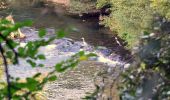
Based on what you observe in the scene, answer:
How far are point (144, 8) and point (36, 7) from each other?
8816 millimetres

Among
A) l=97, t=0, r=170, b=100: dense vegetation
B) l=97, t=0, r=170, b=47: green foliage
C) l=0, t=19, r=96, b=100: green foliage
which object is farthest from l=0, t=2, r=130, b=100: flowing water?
l=0, t=19, r=96, b=100: green foliage

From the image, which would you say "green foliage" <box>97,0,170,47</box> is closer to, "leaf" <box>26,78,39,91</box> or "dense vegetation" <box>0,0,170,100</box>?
"dense vegetation" <box>0,0,170,100</box>

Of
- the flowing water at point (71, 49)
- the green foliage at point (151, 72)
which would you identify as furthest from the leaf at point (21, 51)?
the flowing water at point (71, 49)

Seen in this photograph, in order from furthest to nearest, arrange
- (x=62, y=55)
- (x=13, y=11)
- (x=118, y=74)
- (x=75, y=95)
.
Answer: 1. (x=13, y=11)
2. (x=62, y=55)
3. (x=75, y=95)
4. (x=118, y=74)

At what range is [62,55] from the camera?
58.4 ft

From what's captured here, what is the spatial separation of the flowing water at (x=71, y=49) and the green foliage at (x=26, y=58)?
6.35 meters

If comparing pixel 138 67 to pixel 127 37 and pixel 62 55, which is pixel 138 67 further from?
pixel 127 37

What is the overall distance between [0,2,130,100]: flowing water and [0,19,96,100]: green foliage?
20.8 feet

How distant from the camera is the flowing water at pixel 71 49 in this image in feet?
47.3

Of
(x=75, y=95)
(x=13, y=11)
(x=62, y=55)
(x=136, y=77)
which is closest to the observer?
(x=136, y=77)

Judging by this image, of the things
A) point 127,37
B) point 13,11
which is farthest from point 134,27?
point 13,11

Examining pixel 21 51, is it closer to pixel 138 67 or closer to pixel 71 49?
pixel 138 67

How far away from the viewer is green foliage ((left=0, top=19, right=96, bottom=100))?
1.79 metres

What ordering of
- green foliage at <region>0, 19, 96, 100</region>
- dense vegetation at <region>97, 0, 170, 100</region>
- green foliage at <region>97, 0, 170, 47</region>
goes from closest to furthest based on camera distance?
green foliage at <region>0, 19, 96, 100</region> < dense vegetation at <region>97, 0, 170, 100</region> < green foliage at <region>97, 0, 170, 47</region>
